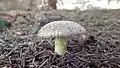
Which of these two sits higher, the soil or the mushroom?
the mushroom

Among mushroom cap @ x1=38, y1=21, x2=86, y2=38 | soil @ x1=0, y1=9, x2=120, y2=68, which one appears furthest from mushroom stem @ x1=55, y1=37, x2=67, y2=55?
mushroom cap @ x1=38, y1=21, x2=86, y2=38

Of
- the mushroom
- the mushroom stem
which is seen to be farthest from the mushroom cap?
the mushroom stem

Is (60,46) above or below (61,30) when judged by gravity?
below

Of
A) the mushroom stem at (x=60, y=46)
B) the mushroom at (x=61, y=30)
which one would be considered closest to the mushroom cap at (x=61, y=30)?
the mushroom at (x=61, y=30)

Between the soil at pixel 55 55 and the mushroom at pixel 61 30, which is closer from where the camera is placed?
the mushroom at pixel 61 30

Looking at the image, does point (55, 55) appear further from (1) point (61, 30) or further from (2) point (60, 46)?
(1) point (61, 30)

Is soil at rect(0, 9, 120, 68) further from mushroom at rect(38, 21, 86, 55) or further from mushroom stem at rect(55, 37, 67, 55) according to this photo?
mushroom at rect(38, 21, 86, 55)

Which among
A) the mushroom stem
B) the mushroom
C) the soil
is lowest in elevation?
the soil

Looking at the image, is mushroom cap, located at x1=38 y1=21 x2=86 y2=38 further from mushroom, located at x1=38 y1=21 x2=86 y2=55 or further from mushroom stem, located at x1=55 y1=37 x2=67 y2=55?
mushroom stem, located at x1=55 y1=37 x2=67 y2=55

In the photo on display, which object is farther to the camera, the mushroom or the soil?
the soil

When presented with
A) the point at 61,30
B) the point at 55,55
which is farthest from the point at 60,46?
the point at 61,30

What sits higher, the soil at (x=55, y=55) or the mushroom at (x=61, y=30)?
the mushroom at (x=61, y=30)

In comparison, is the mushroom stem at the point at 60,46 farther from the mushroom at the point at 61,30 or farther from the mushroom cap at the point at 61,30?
the mushroom cap at the point at 61,30
